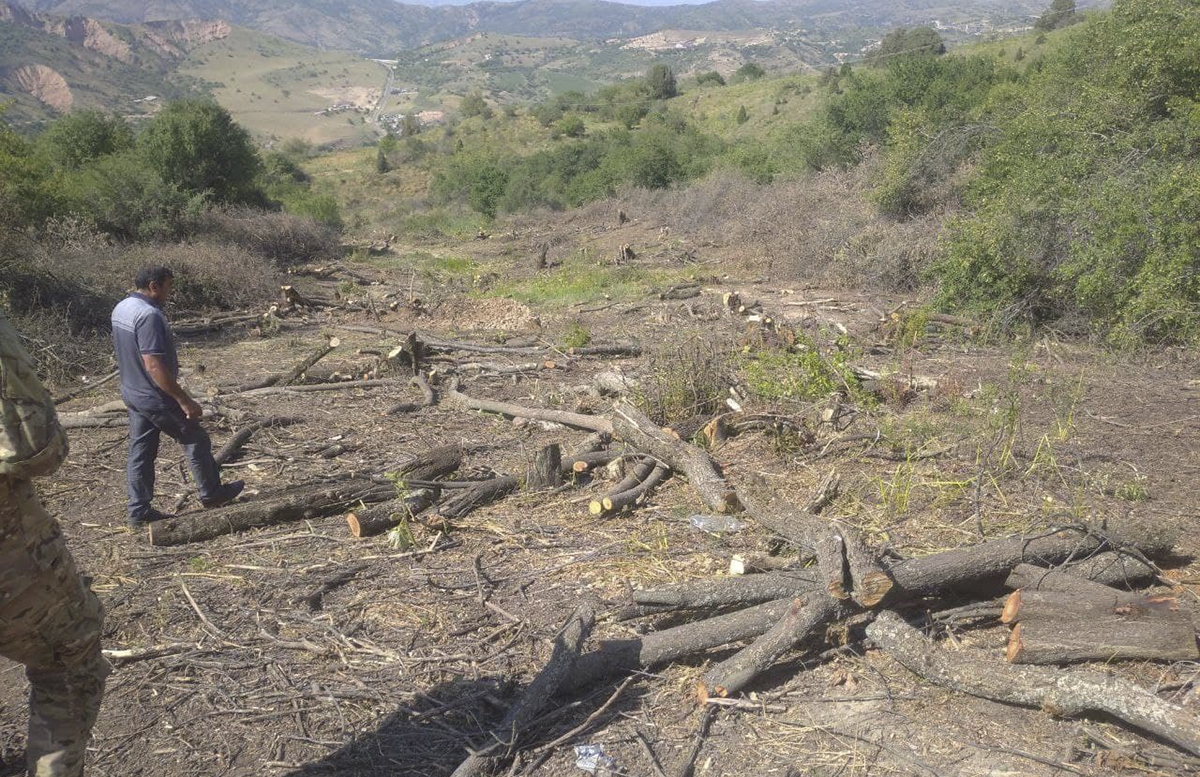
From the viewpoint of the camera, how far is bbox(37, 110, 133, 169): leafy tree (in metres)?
17.9

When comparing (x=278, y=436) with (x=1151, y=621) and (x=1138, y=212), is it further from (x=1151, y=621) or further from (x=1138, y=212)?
(x=1138, y=212)

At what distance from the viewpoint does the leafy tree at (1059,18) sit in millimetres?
36500

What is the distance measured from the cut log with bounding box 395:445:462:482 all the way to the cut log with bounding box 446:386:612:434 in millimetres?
1225

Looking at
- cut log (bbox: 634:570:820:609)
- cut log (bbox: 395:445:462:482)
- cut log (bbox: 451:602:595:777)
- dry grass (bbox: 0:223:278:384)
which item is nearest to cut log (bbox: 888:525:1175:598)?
cut log (bbox: 634:570:820:609)

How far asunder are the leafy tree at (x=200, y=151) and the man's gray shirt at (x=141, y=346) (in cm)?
1355

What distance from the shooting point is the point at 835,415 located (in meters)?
6.04

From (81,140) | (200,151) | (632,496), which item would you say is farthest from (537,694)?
(81,140)

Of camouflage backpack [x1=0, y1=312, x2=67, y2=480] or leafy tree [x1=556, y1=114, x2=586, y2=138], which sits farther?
leafy tree [x1=556, y1=114, x2=586, y2=138]

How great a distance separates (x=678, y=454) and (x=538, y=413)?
6.14 feet

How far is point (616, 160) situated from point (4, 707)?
25.4 metres

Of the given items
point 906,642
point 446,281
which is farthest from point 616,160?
point 906,642

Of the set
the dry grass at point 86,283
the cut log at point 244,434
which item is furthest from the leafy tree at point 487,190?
the cut log at point 244,434

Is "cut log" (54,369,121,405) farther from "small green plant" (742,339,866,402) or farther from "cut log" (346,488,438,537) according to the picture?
"small green plant" (742,339,866,402)

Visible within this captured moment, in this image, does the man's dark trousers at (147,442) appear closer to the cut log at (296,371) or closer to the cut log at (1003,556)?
the cut log at (296,371)
